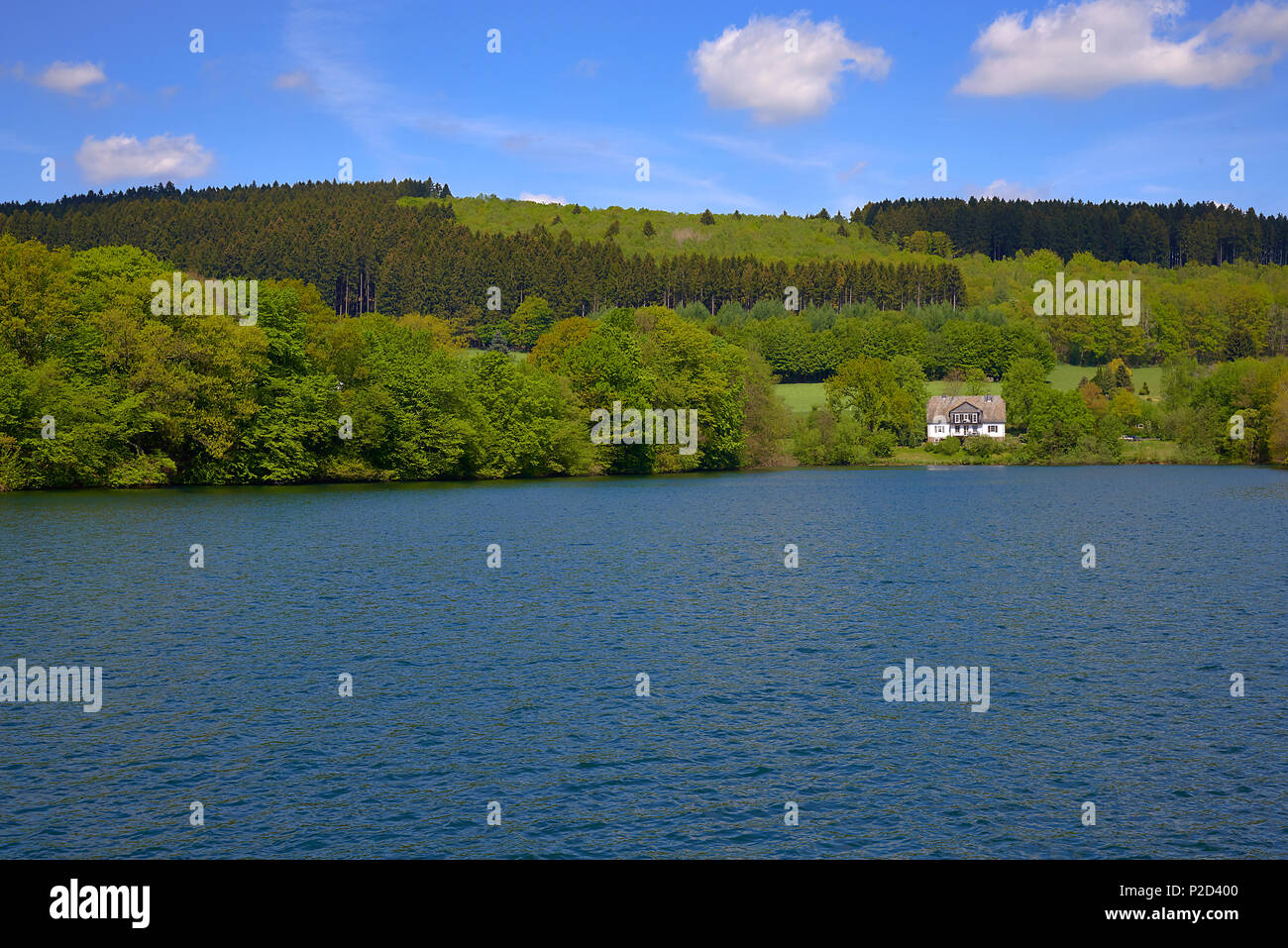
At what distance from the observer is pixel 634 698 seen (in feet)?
85.7

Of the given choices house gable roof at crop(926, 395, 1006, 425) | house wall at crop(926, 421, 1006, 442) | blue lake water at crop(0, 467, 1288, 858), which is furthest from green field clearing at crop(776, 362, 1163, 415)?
blue lake water at crop(0, 467, 1288, 858)

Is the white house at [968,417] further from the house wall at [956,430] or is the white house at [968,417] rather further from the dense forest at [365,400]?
the dense forest at [365,400]

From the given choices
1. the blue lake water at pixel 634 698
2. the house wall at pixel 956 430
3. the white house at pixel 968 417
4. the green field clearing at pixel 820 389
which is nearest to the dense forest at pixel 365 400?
the house wall at pixel 956 430

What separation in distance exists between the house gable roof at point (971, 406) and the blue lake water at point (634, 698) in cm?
11830

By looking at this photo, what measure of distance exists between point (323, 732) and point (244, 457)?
75242 mm

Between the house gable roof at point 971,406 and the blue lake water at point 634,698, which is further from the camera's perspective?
the house gable roof at point 971,406

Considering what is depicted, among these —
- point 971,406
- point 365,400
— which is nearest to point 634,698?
point 365,400

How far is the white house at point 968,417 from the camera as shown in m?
171

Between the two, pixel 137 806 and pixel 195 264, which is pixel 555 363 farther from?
pixel 137 806

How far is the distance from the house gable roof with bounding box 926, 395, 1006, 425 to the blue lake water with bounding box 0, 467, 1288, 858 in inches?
4657

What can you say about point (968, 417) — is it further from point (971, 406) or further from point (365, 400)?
point (365, 400)

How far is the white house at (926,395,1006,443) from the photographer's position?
171 metres

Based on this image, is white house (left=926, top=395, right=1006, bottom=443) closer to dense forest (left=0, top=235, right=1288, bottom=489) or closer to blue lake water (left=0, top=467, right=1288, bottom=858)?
dense forest (left=0, top=235, right=1288, bottom=489)
